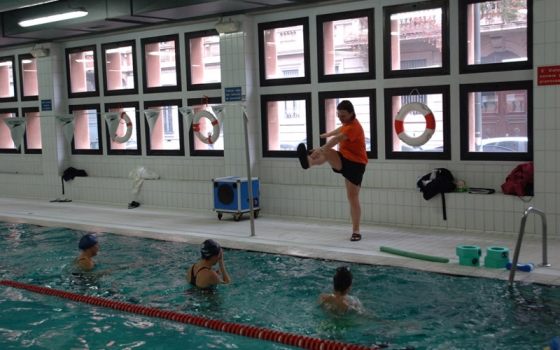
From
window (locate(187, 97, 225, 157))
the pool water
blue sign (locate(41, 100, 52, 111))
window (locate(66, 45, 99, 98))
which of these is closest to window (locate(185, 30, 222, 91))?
window (locate(187, 97, 225, 157))

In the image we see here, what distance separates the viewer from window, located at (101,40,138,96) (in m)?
13.2

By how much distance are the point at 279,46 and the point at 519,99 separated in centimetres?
413

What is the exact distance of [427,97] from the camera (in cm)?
962

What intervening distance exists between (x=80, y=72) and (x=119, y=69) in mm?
1269

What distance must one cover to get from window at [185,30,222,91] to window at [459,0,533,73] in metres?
4.57

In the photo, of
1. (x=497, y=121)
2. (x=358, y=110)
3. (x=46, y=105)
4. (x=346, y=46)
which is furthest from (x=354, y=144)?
(x=46, y=105)

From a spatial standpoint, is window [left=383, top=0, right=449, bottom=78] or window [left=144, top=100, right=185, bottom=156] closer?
window [left=383, top=0, right=449, bottom=78]

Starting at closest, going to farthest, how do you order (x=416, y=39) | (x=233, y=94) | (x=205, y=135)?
(x=416, y=39) → (x=233, y=94) → (x=205, y=135)

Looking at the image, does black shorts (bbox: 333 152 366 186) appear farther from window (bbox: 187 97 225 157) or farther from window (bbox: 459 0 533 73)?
window (bbox: 187 97 225 157)

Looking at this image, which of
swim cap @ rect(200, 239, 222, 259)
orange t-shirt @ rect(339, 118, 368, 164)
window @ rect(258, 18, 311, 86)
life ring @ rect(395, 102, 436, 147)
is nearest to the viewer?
swim cap @ rect(200, 239, 222, 259)

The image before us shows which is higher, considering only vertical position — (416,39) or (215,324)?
(416,39)

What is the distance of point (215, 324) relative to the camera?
541cm

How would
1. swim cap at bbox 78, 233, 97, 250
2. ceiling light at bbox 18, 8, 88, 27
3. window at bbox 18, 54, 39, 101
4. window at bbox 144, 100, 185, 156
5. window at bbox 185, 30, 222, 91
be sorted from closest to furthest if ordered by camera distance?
swim cap at bbox 78, 233, 97, 250 < ceiling light at bbox 18, 8, 88, 27 < window at bbox 185, 30, 222, 91 < window at bbox 144, 100, 185, 156 < window at bbox 18, 54, 39, 101

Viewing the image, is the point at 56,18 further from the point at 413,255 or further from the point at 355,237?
the point at 413,255
